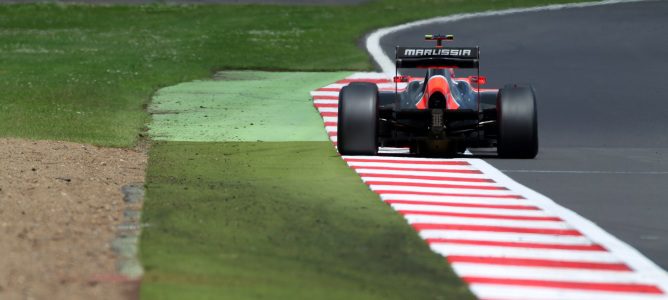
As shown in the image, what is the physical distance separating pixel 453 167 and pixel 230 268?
27.6 feet

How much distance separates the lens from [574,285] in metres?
10.5

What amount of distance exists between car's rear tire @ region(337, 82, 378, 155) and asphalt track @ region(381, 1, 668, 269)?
170 cm

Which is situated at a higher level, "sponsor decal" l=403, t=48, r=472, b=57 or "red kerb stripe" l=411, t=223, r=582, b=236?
"sponsor decal" l=403, t=48, r=472, b=57

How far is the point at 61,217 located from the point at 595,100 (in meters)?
16.2

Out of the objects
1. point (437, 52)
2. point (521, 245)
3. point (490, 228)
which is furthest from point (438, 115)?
point (521, 245)

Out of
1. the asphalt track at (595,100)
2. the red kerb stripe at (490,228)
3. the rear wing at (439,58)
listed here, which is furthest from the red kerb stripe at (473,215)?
the rear wing at (439,58)

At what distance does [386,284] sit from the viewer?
33.7 ft

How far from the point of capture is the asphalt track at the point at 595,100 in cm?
1545

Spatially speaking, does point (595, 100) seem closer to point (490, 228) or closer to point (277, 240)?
point (490, 228)

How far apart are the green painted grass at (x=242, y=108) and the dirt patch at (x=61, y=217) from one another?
11.3ft

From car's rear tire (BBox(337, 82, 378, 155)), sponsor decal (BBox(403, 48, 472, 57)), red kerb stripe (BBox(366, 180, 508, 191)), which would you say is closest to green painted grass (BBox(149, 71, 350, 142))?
car's rear tire (BBox(337, 82, 378, 155))

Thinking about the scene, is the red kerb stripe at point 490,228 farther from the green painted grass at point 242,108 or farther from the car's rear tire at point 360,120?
the green painted grass at point 242,108

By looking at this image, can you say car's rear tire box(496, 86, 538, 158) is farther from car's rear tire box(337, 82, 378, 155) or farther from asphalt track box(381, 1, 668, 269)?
car's rear tire box(337, 82, 378, 155)

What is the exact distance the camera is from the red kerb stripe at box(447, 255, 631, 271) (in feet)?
36.9
